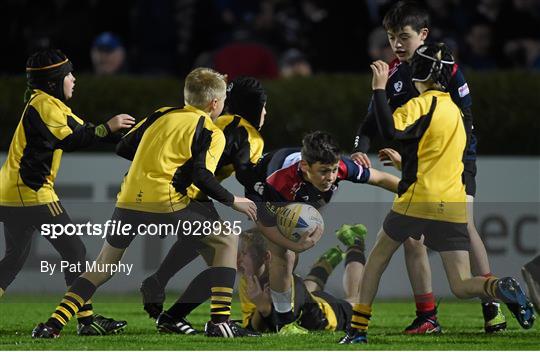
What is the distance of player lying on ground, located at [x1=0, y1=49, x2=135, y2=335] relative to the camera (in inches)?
396

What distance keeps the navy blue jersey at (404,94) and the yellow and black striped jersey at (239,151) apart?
75 cm

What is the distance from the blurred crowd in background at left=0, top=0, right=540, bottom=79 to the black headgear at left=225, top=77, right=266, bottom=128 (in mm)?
4824

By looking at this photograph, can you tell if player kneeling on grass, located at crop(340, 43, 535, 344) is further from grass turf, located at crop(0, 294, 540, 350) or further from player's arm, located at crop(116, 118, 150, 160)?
player's arm, located at crop(116, 118, 150, 160)

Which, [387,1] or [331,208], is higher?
[387,1]

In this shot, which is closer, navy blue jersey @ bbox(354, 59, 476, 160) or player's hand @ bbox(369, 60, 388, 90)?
player's hand @ bbox(369, 60, 388, 90)

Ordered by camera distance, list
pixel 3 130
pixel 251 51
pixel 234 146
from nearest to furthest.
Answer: pixel 234 146, pixel 3 130, pixel 251 51

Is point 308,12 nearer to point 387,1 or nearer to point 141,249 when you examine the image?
point 387,1

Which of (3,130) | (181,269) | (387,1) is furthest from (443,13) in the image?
(181,269)

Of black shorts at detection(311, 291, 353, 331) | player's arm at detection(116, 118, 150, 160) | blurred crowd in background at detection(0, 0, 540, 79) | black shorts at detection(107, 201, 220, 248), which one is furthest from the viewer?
blurred crowd in background at detection(0, 0, 540, 79)

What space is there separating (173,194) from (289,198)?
81 centimetres

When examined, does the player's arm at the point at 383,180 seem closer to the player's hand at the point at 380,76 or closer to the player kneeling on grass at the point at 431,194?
the player kneeling on grass at the point at 431,194

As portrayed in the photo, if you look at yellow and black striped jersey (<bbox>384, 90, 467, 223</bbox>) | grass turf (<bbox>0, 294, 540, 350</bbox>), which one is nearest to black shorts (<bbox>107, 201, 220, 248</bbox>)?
grass turf (<bbox>0, 294, 540, 350</bbox>)

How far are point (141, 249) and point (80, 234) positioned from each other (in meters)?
0.80

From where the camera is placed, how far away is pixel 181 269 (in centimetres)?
1065
